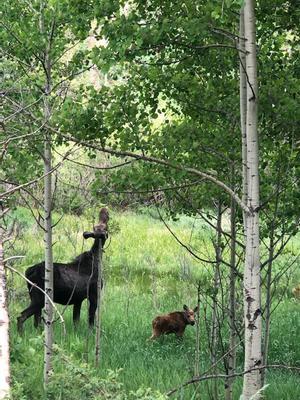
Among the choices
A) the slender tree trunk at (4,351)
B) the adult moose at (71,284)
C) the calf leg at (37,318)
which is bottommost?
the calf leg at (37,318)

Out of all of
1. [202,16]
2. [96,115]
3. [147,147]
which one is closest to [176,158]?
[147,147]

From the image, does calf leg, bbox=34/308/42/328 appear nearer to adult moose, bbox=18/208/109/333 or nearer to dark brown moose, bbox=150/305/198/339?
adult moose, bbox=18/208/109/333

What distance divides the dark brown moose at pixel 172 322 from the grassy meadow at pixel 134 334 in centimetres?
20

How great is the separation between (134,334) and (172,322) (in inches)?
28.3

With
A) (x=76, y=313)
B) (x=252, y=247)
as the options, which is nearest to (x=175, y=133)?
(x=252, y=247)

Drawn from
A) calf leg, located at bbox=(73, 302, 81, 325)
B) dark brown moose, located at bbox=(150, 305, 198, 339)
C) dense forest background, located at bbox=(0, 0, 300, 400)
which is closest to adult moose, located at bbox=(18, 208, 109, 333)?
calf leg, located at bbox=(73, 302, 81, 325)

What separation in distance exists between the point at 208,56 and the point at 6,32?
220 cm

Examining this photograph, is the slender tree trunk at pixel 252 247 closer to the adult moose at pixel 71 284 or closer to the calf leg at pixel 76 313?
the adult moose at pixel 71 284

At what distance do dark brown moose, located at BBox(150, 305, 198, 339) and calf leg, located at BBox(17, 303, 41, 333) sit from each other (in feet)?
6.09

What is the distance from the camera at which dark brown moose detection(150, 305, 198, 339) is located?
11.6m

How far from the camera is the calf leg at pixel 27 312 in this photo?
1167 cm

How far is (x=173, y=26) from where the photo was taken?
6.08 metres

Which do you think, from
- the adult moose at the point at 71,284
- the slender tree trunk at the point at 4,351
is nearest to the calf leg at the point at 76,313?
the adult moose at the point at 71,284

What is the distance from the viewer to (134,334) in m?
12.0
